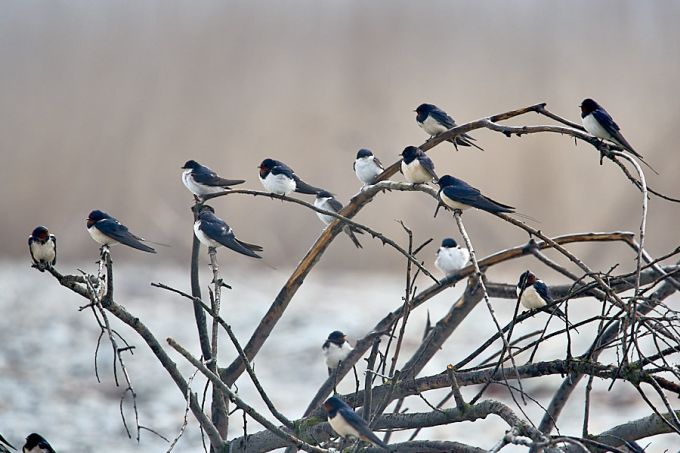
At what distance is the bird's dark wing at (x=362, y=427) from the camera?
2529 millimetres

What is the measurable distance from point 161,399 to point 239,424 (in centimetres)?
127

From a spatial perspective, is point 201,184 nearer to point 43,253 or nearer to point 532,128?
point 43,253

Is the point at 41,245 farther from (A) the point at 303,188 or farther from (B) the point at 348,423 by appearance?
(A) the point at 303,188

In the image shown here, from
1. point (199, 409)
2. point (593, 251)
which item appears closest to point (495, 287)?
point (199, 409)

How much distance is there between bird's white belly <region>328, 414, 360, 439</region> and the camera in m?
2.62

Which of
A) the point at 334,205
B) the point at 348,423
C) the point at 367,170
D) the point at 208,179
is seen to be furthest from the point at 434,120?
the point at 348,423

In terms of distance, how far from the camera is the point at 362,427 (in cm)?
256

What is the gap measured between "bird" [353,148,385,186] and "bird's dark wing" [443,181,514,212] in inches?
61.4

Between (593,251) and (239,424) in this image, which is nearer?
(239,424)

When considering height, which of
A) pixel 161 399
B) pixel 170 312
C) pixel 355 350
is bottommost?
pixel 355 350

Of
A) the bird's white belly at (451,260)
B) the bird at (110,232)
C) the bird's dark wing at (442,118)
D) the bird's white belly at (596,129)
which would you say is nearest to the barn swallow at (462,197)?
the bird's white belly at (596,129)

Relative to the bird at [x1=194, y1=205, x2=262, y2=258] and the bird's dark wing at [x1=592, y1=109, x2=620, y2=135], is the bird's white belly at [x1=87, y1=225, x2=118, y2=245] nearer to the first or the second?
the bird at [x1=194, y1=205, x2=262, y2=258]

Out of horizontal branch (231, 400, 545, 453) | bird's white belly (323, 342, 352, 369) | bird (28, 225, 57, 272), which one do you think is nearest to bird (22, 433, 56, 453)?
bird (28, 225, 57, 272)

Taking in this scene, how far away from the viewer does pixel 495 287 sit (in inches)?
155
